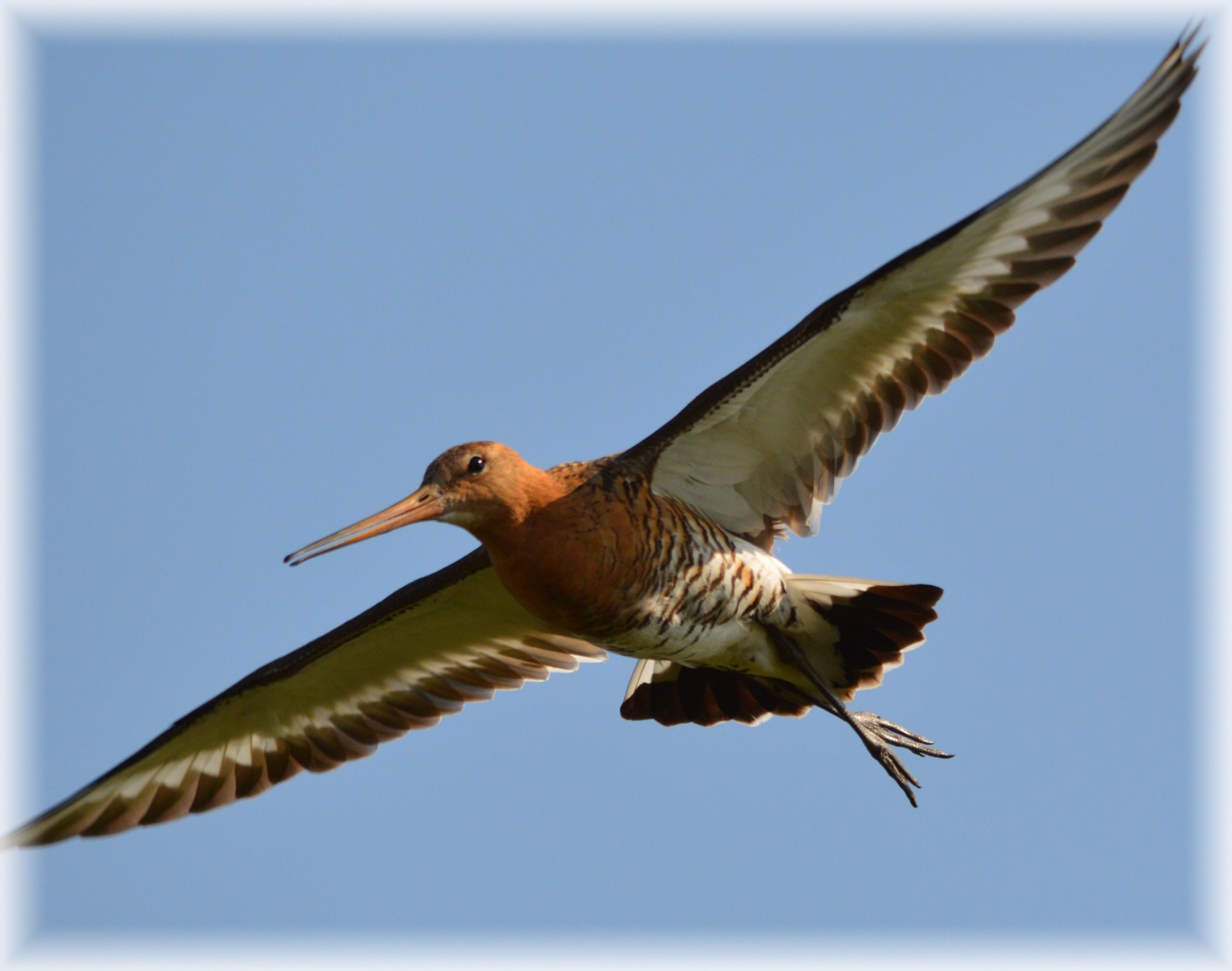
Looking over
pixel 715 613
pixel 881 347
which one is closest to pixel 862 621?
pixel 715 613

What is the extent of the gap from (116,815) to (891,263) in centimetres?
520

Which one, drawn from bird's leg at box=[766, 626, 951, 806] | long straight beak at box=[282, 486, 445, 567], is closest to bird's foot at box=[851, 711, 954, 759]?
bird's leg at box=[766, 626, 951, 806]

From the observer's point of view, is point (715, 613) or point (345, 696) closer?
point (715, 613)

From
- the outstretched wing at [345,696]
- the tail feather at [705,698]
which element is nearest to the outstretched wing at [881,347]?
the tail feather at [705,698]

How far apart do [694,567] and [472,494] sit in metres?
1.19

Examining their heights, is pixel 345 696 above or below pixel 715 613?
above

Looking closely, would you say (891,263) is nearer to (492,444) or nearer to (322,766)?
(492,444)

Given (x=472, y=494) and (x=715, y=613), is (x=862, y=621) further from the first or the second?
(x=472, y=494)

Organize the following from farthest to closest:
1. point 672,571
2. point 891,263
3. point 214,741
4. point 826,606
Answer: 1. point 214,741
2. point 826,606
3. point 672,571
4. point 891,263

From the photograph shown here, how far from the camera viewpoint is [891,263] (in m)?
6.27

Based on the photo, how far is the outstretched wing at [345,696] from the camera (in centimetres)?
779

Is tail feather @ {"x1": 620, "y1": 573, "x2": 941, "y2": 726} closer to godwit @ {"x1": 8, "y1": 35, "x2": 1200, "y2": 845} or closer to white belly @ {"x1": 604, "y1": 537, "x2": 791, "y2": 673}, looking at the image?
godwit @ {"x1": 8, "y1": 35, "x2": 1200, "y2": 845}

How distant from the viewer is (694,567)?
689 centimetres

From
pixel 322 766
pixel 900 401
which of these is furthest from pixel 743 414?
pixel 322 766
